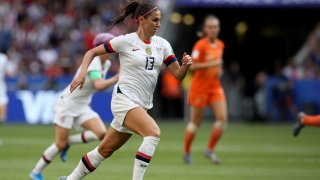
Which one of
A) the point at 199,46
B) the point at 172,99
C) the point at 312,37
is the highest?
the point at 199,46

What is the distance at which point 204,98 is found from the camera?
1570cm

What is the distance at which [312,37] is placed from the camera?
29.4m

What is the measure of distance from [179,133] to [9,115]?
6.81 meters

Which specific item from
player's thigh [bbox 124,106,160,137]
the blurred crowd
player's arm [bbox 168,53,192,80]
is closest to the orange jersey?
player's arm [bbox 168,53,192,80]

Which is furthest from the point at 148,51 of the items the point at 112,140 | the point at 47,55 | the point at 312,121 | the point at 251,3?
the point at 47,55

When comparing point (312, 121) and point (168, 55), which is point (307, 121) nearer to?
point (312, 121)

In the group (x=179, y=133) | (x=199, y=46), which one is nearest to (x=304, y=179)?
(x=199, y=46)

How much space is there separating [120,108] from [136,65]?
579 millimetres

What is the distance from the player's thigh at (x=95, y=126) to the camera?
12.8 metres

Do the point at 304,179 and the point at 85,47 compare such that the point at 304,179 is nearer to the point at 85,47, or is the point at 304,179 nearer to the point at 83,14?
the point at 85,47

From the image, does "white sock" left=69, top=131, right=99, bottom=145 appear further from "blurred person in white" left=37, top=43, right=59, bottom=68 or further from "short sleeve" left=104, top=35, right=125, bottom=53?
"blurred person in white" left=37, top=43, right=59, bottom=68

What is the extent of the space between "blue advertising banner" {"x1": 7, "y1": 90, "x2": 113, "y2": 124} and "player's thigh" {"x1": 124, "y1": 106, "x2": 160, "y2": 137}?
1656 cm

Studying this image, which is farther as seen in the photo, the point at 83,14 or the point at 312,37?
the point at 83,14

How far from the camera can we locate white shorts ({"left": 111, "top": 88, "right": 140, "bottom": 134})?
9.77 m
